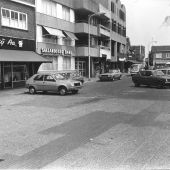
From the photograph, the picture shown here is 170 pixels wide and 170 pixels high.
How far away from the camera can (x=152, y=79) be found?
28.9 meters

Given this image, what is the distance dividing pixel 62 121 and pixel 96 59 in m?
42.0

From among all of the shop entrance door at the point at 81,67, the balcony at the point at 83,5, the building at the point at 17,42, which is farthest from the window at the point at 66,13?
the building at the point at 17,42

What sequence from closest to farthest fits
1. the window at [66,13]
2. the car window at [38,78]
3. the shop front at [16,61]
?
the car window at [38,78] → the shop front at [16,61] → the window at [66,13]

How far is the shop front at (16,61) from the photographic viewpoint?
91.0ft

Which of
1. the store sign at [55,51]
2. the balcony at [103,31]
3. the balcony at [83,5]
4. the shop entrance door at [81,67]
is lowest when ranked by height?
the shop entrance door at [81,67]

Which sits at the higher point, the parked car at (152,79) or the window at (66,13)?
the window at (66,13)

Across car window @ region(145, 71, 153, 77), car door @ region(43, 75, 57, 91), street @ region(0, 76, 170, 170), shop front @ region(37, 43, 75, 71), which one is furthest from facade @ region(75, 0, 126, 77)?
street @ region(0, 76, 170, 170)

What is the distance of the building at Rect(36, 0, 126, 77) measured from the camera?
118 feet

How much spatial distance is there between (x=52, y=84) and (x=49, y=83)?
0.28m

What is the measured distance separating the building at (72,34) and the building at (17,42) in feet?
7.29

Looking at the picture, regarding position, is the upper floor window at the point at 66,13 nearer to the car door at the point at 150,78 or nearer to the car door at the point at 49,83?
the car door at the point at 150,78

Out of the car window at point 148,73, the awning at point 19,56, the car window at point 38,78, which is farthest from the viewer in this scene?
the car window at point 148,73

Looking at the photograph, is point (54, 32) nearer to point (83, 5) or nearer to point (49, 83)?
point (83, 5)

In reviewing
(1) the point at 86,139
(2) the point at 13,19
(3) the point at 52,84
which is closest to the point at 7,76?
(2) the point at 13,19
